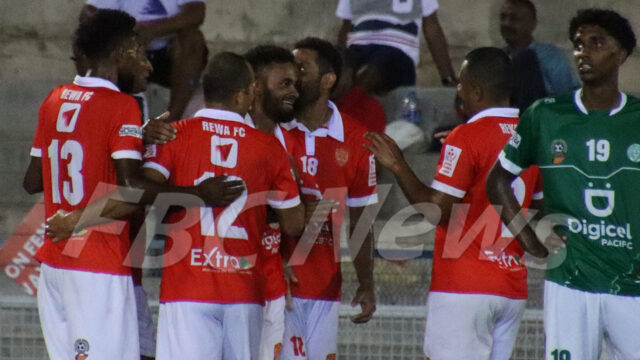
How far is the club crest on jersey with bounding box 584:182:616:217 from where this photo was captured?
568cm

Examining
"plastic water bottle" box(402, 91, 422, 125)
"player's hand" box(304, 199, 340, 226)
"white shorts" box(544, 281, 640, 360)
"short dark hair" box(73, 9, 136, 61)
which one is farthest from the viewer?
"plastic water bottle" box(402, 91, 422, 125)

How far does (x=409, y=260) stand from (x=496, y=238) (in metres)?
2.30

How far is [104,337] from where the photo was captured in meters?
5.85

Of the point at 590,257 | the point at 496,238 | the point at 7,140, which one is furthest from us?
the point at 7,140

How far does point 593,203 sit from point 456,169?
76 cm

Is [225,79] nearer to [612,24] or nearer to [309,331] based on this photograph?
[309,331]

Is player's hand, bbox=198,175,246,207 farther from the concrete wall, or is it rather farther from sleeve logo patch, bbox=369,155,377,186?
the concrete wall

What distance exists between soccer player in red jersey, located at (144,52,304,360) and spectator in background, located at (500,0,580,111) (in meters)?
3.73

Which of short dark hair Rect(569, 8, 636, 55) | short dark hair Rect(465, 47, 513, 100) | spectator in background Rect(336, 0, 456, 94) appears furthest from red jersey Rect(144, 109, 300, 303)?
spectator in background Rect(336, 0, 456, 94)

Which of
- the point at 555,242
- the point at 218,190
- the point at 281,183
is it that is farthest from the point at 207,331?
the point at 555,242

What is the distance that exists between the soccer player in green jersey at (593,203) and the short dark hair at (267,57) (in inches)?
53.9

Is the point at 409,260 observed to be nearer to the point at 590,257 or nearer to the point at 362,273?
the point at 362,273

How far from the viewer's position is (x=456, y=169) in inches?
243

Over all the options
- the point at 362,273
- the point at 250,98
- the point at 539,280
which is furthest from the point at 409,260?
the point at 250,98
